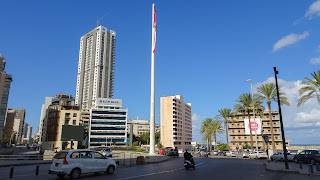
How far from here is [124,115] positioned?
130500 millimetres

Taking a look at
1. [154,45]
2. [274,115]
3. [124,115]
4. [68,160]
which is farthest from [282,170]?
[124,115]

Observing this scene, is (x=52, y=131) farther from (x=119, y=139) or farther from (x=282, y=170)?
(x=282, y=170)

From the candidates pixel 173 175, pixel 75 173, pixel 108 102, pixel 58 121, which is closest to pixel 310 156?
pixel 173 175

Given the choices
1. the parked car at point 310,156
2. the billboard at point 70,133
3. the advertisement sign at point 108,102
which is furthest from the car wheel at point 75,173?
the advertisement sign at point 108,102

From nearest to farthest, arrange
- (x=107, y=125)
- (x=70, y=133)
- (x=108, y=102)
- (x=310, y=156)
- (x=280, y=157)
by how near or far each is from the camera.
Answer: (x=310, y=156) → (x=280, y=157) → (x=70, y=133) → (x=107, y=125) → (x=108, y=102)

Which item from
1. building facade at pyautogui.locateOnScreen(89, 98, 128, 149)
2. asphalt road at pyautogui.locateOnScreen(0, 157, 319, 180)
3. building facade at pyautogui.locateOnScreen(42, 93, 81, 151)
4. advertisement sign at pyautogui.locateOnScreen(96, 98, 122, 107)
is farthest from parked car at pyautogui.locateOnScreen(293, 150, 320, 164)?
advertisement sign at pyautogui.locateOnScreen(96, 98, 122, 107)

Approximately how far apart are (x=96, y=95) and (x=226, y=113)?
143 metres

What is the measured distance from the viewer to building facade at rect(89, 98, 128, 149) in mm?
119706

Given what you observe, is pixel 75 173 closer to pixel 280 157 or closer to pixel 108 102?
pixel 280 157

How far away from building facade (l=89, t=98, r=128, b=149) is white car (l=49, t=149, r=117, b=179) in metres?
106

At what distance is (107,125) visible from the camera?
4914 inches

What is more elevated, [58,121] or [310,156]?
[58,121]

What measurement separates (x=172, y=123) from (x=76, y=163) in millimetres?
130343

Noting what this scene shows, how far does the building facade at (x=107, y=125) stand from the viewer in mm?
119706
